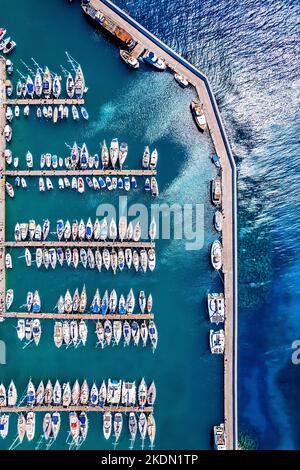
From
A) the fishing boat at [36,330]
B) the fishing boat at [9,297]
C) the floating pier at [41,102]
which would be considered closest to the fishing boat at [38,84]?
the floating pier at [41,102]

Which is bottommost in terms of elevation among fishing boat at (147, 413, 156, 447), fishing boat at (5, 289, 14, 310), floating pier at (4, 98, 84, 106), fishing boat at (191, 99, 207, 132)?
fishing boat at (147, 413, 156, 447)

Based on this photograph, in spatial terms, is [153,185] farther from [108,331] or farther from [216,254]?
[108,331]

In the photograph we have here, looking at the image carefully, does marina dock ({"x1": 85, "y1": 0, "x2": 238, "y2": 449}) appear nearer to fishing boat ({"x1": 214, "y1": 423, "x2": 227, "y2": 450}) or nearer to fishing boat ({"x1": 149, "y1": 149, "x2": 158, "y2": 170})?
fishing boat ({"x1": 214, "y1": 423, "x2": 227, "y2": 450})

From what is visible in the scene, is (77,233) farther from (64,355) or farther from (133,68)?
(133,68)

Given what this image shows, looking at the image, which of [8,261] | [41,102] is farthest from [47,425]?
[41,102]

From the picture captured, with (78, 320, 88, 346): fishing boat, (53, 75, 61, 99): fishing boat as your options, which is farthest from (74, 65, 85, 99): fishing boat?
(78, 320, 88, 346): fishing boat

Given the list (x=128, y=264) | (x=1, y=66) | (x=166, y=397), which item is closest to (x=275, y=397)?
(x=166, y=397)
